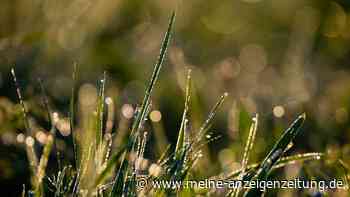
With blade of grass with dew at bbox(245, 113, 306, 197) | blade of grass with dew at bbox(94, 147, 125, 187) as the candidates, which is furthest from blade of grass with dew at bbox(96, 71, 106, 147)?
blade of grass with dew at bbox(245, 113, 306, 197)

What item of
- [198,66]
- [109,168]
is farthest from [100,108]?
[198,66]

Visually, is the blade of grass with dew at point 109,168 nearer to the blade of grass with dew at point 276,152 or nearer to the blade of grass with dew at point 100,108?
the blade of grass with dew at point 100,108

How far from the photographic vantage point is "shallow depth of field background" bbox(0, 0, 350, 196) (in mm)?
1611

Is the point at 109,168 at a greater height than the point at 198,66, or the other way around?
the point at 198,66

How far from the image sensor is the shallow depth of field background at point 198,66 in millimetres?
1611

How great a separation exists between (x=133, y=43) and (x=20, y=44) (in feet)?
1.71

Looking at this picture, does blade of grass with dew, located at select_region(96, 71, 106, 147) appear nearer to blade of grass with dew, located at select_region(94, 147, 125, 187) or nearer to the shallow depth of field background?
blade of grass with dew, located at select_region(94, 147, 125, 187)

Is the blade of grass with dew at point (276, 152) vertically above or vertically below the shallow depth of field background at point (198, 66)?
below

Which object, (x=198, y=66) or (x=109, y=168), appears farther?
(x=198, y=66)

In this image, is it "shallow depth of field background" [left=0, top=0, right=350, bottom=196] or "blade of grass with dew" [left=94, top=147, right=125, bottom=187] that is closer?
"blade of grass with dew" [left=94, top=147, right=125, bottom=187]

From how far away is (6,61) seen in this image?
6.22ft

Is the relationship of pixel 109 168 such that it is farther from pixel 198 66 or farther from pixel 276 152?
pixel 198 66

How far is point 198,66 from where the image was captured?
2330mm

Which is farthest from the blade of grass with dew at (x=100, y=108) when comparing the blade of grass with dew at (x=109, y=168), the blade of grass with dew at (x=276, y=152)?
the blade of grass with dew at (x=276, y=152)
